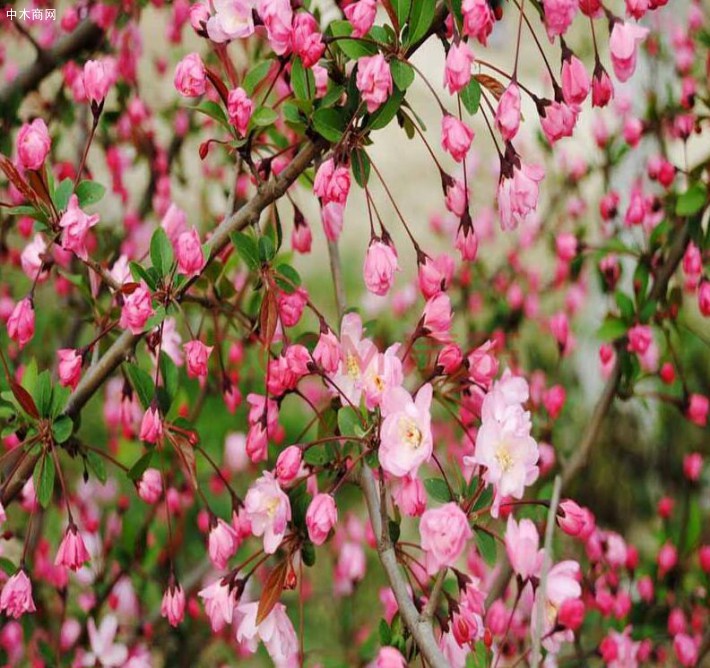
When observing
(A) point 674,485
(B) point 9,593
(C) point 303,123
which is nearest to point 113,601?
(B) point 9,593

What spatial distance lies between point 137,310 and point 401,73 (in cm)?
33

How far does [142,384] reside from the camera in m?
1.14

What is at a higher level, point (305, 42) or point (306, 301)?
point (305, 42)

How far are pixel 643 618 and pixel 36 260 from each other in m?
1.18

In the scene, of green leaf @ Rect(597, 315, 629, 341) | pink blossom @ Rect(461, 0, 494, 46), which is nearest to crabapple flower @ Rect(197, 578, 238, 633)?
pink blossom @ Rect(461, 0, 494, 46)

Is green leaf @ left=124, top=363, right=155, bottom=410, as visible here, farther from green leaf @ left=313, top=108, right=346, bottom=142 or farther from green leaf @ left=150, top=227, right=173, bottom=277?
green leaf @ left=313, top=108, right=346, bottom=142

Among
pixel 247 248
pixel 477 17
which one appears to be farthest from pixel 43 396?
pixel 477 17

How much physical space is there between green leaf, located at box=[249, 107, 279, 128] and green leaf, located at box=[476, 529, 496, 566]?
1.48ft

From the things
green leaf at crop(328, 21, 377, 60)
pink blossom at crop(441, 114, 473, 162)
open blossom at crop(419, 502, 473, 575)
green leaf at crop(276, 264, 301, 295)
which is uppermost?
green leaf at crop(328, 21, 377, 60)

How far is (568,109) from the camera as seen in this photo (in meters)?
1.05

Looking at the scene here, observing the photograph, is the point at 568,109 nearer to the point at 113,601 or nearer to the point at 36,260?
the point at 36,260

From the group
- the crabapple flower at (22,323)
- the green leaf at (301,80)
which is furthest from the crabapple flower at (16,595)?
the green leaf at (301,80)

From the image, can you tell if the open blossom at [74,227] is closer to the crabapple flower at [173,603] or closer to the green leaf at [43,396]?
the green leaf at [43,396]

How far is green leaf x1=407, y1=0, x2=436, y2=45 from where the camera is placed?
38.8 inches
